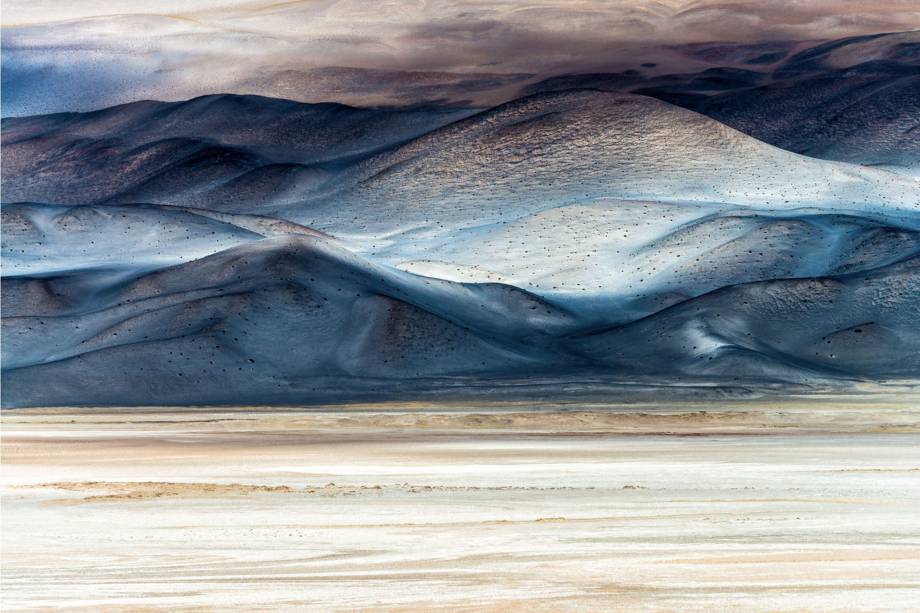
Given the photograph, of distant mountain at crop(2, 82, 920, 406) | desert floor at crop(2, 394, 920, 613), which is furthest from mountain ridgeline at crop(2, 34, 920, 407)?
desert floor at crop(2, 394, 920, 613)

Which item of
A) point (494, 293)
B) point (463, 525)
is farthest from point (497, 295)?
point (463, 525)

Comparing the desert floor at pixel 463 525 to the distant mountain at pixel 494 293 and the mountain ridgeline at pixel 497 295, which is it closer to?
the mountain ridgeline at pixel 497 295

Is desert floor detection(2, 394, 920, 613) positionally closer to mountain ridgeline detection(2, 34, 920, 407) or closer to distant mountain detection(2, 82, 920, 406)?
mountain ridgeline detection(2, 34, 920, 407)

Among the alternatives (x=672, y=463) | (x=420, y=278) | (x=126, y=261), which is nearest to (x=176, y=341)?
(x=420, y=278)

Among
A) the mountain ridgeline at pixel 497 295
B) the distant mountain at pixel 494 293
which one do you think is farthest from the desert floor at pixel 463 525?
the distant mountain at pixel 494 293

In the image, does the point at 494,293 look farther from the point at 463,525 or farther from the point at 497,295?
the point at 463,525

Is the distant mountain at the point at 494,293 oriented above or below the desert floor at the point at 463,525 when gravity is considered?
below

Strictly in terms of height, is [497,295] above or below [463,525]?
below

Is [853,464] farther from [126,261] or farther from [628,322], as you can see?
[126,261]
